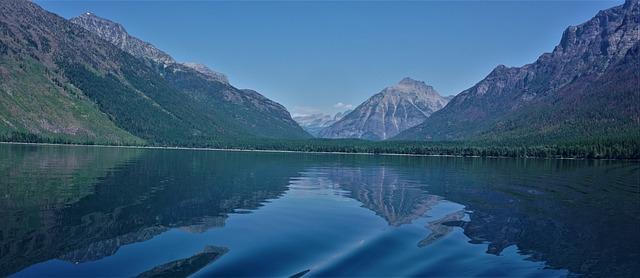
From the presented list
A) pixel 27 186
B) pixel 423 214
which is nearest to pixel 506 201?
pixel 423 214

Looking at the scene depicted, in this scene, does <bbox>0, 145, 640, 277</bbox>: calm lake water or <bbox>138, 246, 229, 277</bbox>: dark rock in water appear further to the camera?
<bbox>0, 145, 640, 277</bbox>: calm lake water

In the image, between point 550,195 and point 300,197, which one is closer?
point 300,197

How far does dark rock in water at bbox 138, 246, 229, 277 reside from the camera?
22141 mm

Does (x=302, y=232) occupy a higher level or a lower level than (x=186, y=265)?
higher

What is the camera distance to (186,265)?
23.6m

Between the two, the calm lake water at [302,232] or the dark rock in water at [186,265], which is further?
the calm lake water at [302,232]

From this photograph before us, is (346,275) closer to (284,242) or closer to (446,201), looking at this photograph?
(284,242)

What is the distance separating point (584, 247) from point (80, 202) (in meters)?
39.3

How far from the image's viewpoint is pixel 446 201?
5353 centimetres

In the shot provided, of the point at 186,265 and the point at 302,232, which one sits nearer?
the point at 186,265

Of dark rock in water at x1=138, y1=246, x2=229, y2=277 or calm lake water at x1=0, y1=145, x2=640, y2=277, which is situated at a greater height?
calm lake water at x1=0, y1=145, x2=640, y2=277

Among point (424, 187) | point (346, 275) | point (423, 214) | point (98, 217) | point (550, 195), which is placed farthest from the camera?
point (424, 187)

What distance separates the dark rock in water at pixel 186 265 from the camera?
72.6 ft

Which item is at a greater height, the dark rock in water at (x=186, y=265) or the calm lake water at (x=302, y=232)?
the calm lake water at (x=302, y=232)
